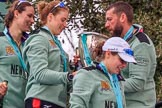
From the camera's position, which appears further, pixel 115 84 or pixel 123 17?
pixel 123 17

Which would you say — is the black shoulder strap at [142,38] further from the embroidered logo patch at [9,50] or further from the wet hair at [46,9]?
the embroidered logo patch at [9,50]

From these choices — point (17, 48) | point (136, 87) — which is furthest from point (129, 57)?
point (17, 48)

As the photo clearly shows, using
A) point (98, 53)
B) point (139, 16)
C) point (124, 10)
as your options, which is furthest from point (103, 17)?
point (98, 53)

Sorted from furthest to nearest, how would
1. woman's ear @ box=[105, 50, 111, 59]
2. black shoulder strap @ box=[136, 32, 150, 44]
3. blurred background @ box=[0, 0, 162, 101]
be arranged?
1. blurred background @ box=[0, 0, 162, 101]
2. black shoulder strap @ box=[136, 32, 150, 44]
3. woman's ear @ box=[105, 50, 111, 59]

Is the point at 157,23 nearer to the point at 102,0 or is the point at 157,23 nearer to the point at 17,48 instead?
the point at 102,0

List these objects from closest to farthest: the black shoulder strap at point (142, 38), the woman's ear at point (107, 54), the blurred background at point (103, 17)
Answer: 1. the woman's ear at point (107, 54)
2. the black shoulder strap at point (142, 38)
3. the blurred background at point (103, 17)

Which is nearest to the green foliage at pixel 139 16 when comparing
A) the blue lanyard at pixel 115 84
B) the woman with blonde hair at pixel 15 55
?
the woman with blonde hair at pixel 15 55

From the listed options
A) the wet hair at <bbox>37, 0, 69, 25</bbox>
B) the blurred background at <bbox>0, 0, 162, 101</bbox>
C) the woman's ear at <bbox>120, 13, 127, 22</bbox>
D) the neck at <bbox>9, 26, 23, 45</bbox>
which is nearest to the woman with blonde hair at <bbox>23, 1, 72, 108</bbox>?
the wet hair at <bbox>37, 0, 69, 25</bbox>

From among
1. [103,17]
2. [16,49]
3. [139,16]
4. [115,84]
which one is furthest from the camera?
[103,17]

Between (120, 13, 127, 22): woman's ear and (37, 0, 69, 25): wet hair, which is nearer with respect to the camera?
(37, 0, 69, 25): wet hair

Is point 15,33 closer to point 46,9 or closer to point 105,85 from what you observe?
point 46,9

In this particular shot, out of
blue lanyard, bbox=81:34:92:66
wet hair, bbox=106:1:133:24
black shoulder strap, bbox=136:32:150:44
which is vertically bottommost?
blue lanyard, bbox=81:34:92:66

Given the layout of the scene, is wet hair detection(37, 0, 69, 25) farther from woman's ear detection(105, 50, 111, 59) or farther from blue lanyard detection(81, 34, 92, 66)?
woman's ear detection(105, 50, 111, 59)

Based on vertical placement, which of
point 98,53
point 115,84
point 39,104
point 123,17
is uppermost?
point 123,17
